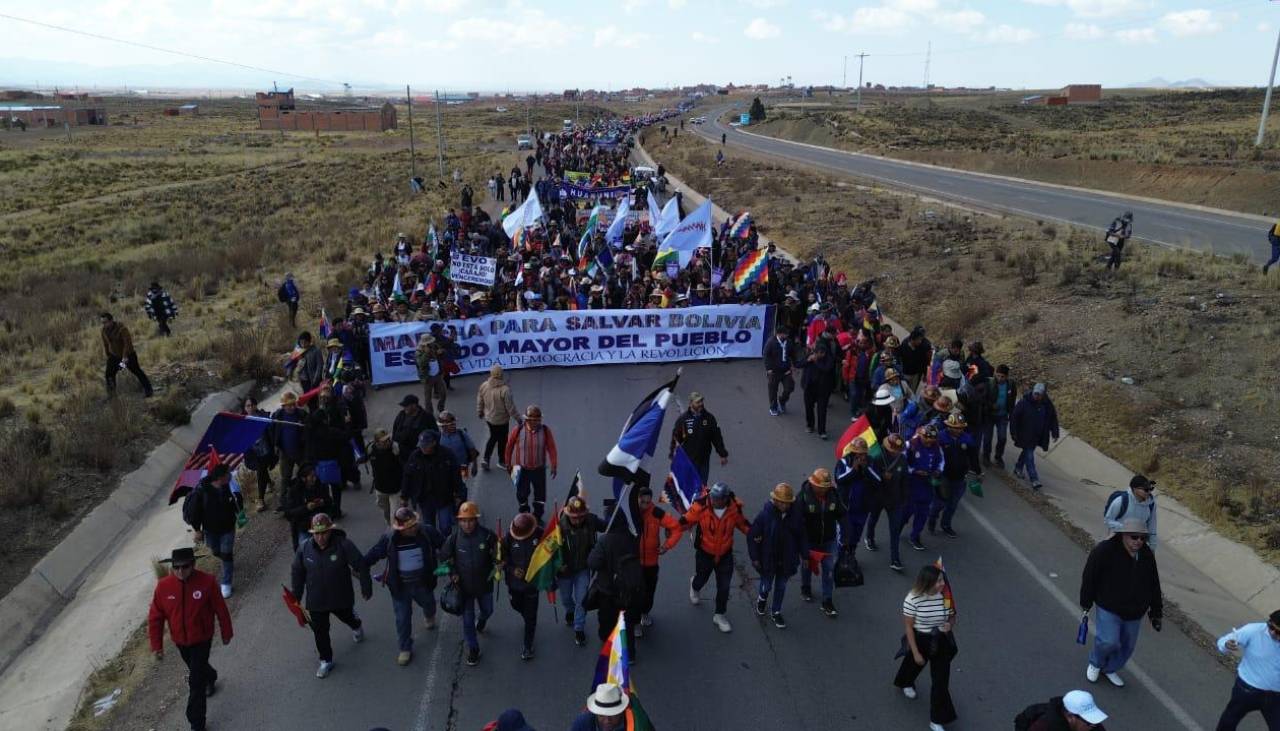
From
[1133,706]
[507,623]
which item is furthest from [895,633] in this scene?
[507,623]

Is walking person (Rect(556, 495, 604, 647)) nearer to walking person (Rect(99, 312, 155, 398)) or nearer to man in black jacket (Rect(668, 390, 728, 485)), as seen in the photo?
man in black jacket (Rect(668, 390, 728, 485))

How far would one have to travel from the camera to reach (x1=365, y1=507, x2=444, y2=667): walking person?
6.89 metres

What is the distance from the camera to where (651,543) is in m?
7.16

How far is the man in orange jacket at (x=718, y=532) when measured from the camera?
23.8ft

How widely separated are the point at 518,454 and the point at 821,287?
977cm

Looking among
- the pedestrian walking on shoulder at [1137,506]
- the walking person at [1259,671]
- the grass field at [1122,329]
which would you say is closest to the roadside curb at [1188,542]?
the grass field at [1122,329]

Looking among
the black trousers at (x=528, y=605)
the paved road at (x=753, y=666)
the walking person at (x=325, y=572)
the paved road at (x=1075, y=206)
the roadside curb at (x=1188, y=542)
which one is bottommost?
the paved road at (x=753, y=666)

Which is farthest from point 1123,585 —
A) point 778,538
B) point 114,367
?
point 114,367

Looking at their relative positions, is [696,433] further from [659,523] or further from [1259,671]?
[1259,671]

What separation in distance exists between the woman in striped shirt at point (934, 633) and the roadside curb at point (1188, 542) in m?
3.37

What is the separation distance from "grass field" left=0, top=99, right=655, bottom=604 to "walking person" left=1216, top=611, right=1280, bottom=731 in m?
11.5

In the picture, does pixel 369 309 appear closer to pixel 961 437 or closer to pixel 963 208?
pixel 961 437

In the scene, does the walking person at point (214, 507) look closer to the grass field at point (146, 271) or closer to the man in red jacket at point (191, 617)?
the man in red jacket at point (191, 617)

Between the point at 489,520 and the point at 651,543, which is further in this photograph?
the point at 489,520
